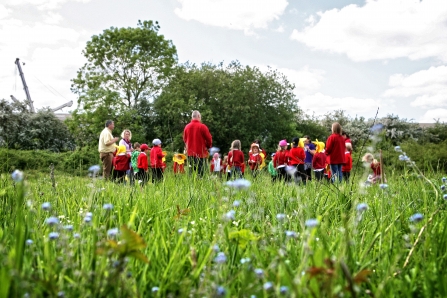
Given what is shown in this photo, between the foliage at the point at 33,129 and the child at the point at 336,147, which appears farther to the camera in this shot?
the foliage at the point at 33,129

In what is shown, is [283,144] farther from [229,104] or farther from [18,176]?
[229,104]

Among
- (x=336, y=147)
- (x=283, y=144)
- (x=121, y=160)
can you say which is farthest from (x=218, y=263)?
(x=283, y=144)

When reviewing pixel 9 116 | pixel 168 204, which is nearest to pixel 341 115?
pixel 9 116

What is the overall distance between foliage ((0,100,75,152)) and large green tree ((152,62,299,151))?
25.1 feet

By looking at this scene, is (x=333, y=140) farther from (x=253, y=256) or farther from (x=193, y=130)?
(x=253, y=256)

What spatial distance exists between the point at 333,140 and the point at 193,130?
135 inches

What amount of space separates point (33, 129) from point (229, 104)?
16015 millimetres

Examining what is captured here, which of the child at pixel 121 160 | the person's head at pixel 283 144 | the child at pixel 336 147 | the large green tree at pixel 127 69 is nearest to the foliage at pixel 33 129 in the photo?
the large green tree at pixel 127 69

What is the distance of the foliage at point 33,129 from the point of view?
29.1m

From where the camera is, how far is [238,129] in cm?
3566

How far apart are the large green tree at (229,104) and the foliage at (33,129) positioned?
7648 millimetres

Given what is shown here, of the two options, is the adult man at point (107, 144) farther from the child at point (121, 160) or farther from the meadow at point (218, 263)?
the meadow at point (218, 263)

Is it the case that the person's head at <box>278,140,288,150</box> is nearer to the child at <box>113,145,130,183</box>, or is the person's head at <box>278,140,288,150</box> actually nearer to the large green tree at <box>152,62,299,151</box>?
the child at <box>113,145,130,183</box>

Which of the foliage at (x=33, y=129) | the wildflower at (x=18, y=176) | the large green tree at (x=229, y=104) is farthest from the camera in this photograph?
the large green tree at (x=229, y=104)
